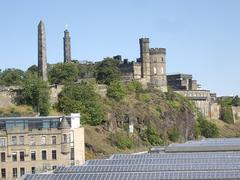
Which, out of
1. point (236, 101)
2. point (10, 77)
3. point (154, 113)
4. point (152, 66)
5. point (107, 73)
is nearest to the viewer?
point (154, 113)

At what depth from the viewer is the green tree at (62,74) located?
121 m

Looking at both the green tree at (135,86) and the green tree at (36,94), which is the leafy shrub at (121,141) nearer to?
the green tree at (36,94)

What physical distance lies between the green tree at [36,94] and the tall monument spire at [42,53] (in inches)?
461

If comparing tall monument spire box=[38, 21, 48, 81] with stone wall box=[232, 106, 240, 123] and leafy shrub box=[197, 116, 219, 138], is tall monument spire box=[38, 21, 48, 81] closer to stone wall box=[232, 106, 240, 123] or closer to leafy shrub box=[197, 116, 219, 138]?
leafy shrub box=[197, 116, 219, 138]

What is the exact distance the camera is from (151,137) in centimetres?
10944

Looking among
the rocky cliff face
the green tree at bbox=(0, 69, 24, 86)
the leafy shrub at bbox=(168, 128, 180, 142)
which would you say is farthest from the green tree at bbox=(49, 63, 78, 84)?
the leafy shrub at bbox=(168, 128, 180, 142)

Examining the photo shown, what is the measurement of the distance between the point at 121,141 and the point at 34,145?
32.8 meters

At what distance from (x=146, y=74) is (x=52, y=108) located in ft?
112

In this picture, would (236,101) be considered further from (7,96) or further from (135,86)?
(7,96)

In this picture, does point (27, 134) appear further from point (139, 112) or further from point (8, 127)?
point (139, 112)

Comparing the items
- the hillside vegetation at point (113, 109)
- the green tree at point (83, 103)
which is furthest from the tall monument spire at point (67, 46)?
the green tree at point (83, 103)

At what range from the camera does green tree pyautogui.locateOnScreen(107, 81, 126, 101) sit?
374 feet

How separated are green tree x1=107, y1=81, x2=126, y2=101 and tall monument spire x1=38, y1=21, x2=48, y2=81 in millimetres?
12463

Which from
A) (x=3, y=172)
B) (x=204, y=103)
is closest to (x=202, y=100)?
(x=204, y=103)
